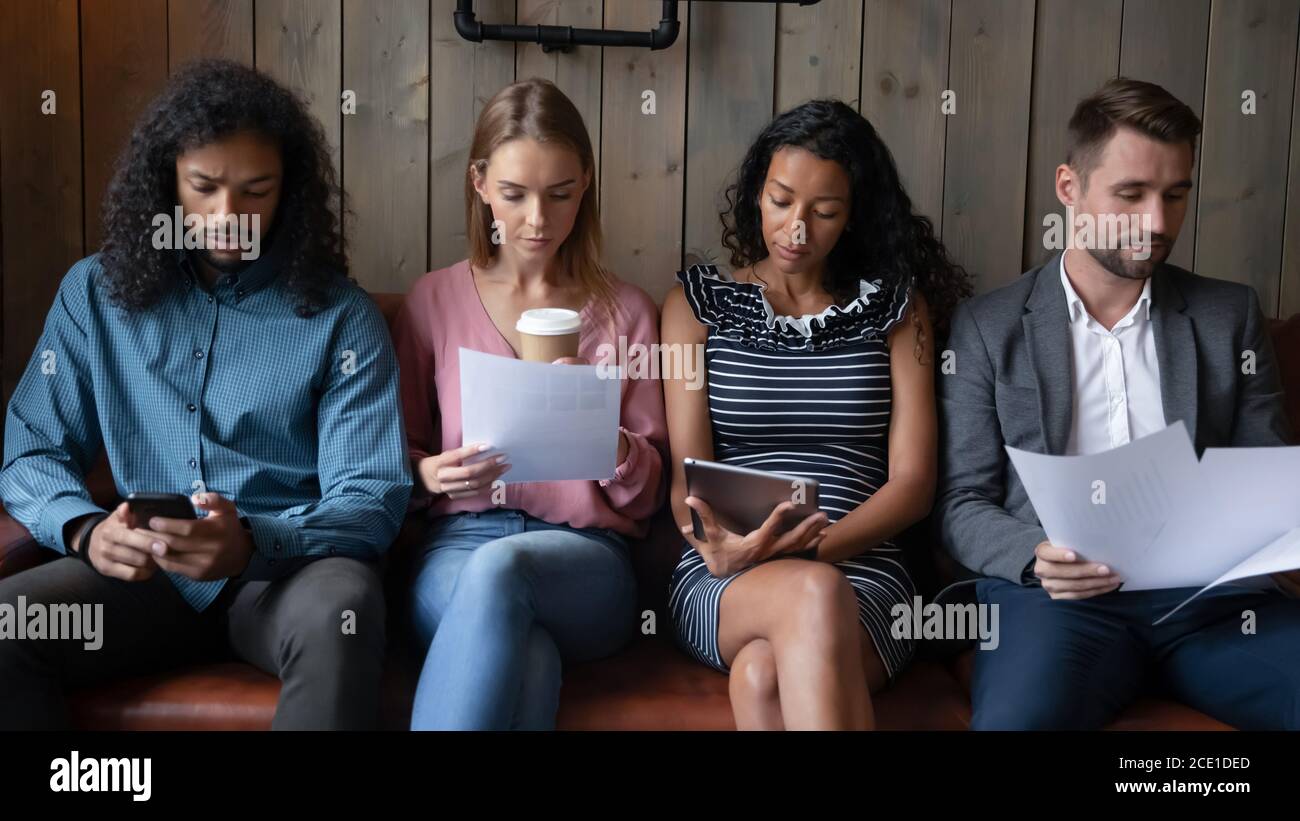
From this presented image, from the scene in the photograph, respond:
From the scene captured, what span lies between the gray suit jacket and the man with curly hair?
2.80 feet

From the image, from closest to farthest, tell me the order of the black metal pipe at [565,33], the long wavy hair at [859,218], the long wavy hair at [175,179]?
the long wavy hair at [175,179] < the long wavy hair at [859,218] < the black metal pipe at [565,33]

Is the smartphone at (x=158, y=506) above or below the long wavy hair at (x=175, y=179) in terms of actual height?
below

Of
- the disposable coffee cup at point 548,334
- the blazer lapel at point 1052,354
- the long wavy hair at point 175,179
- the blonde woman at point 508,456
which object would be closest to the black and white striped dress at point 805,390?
the blonde woman at point 508,456

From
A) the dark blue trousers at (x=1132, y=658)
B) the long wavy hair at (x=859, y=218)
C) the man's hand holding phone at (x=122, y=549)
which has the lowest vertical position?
the dark blue trousers at (x=1132, y=658)

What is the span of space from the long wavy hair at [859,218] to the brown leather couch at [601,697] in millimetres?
628

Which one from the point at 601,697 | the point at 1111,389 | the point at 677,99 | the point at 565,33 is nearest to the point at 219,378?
the point at 601,697

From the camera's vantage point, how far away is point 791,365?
1.95 metres

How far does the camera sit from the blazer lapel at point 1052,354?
1.85 metres

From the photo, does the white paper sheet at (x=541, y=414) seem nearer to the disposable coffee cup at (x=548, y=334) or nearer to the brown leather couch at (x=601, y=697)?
the disposable coffee cup at (x=548, y=334)

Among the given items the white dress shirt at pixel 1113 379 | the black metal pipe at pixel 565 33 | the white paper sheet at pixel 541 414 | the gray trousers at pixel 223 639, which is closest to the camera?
the gray trousers at pixel 223 639

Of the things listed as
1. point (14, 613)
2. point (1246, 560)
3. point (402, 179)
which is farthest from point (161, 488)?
point (1246, 560)

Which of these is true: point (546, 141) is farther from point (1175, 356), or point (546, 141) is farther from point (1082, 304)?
point (1175, 356)

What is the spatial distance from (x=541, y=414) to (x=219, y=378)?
1.66 feet
